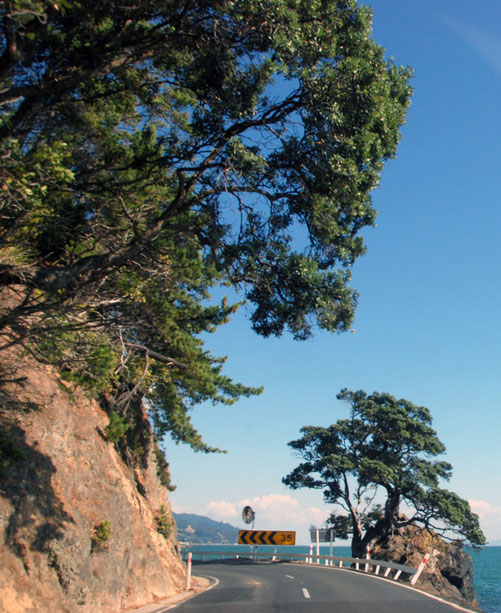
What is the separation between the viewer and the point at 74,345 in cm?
1109

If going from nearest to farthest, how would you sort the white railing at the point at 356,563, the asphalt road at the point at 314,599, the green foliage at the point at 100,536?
the asphalt road at the point at 314,599
the green foliage at the point at 100,536
the white railing at the point at 356,563

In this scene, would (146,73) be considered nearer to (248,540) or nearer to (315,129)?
(315,129)

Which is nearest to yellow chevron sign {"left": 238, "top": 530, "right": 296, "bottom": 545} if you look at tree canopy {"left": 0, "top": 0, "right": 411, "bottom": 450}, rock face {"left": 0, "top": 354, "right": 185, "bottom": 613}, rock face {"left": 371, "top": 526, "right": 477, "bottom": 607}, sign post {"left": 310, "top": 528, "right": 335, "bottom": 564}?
sign post {"left": 310, "top": 528, "right": 335, "bottom": 564}

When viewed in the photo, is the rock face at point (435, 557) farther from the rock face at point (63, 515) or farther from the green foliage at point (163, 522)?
the rock face at point (63, 515)

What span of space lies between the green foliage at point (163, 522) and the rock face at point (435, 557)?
59.2 feet

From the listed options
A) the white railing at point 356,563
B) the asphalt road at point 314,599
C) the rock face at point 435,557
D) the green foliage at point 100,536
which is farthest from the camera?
the rock face at point 435,557

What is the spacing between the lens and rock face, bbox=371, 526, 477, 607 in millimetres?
34822

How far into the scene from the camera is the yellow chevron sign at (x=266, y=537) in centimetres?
2934

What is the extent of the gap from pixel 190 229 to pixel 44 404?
6.69 metres

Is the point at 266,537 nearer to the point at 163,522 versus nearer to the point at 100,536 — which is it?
the point at 163,522

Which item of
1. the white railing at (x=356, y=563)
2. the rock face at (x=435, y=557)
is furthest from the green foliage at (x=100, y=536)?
the rock face at (x=435, y=557)

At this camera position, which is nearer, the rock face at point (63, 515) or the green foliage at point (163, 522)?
the rock face at point (63, 515)

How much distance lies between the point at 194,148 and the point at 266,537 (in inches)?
1024

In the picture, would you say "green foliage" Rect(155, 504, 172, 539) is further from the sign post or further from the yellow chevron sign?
the sign post
